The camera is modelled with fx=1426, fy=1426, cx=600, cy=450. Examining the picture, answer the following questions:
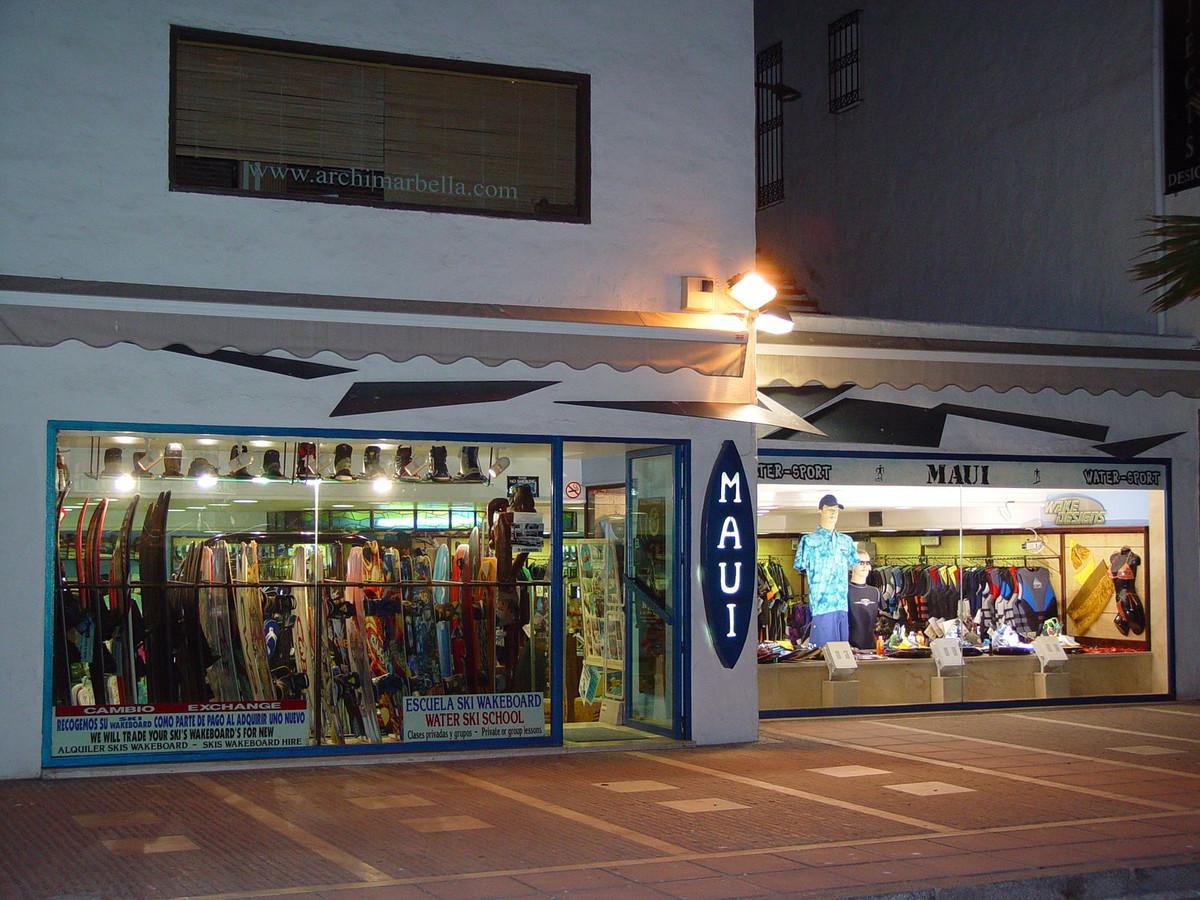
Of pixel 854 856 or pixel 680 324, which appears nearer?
pixel 854 856

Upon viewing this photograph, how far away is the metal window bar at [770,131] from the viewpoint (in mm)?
23516

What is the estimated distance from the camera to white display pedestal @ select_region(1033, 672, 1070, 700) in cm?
1485

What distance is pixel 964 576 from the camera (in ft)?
49.2

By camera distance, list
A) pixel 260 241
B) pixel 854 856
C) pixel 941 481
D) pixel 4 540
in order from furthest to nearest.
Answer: pixel 941 481
pixel 260 241
pixel 4 540
pixel 854 856

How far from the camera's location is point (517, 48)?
11859mm

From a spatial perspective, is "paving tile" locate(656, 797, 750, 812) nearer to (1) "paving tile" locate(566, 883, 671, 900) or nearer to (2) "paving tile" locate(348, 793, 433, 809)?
(2) "paving tile" locate(348, 793, 433, 809)

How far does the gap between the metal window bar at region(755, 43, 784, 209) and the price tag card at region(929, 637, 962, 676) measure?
423 inches

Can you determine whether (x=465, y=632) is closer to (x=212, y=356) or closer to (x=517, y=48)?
(x=212, y=356)

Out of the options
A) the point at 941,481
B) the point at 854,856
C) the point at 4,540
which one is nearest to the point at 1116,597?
the point at 941,481

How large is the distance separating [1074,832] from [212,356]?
686 cm

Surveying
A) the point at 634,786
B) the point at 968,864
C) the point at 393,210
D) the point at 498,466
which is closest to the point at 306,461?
the point at 498,466

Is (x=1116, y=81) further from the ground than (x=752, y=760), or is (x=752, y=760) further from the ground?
(x=1116, y=81)

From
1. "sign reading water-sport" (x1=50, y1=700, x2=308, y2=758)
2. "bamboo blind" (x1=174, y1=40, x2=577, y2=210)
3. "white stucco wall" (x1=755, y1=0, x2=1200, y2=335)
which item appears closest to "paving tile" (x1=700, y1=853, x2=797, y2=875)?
"sign reading water-sport" (x1=50, y1=700, x2=308, y2=758)

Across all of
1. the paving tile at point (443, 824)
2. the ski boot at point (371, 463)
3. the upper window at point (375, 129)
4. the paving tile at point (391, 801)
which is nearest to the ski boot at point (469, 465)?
the ski boot at point (371, 463)
